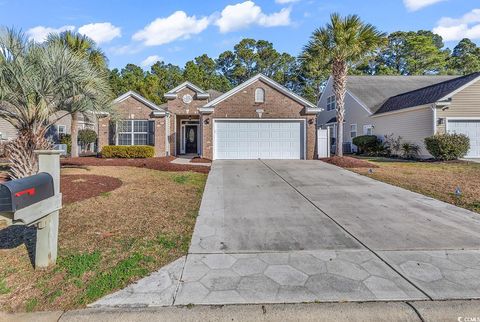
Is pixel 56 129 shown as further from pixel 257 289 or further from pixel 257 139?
pixel 257 289

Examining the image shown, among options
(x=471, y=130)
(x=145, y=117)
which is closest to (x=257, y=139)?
(x=145, y=117)

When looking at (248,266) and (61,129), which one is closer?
(248,266)

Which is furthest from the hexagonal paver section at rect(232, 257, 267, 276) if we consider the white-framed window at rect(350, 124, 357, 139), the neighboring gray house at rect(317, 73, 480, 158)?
the white-framed window at rect(350, 124, 357, 139)

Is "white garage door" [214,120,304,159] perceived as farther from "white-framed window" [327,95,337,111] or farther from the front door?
"white-framed window" [327,95,337,111]

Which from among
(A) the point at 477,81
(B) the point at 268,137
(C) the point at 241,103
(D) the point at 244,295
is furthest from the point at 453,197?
(A) the point at 477,81

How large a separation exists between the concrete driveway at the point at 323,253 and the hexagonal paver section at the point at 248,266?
13 millimetres

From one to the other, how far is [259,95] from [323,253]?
45.0ft

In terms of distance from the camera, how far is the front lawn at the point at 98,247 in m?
2.86

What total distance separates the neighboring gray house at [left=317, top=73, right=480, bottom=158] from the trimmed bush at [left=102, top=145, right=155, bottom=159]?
15363mm

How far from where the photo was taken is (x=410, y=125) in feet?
57.0

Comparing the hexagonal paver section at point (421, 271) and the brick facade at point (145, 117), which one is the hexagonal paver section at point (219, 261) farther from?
the brick facade at point (145, 117)

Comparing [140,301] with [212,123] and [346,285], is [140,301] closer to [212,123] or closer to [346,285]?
[346,285]

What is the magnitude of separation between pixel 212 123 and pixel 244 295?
14167 millimetres

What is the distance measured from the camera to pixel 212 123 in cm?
1642
